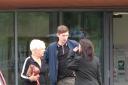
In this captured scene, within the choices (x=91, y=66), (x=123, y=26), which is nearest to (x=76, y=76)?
(x=91, y=66)

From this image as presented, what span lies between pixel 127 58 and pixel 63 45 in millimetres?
5549

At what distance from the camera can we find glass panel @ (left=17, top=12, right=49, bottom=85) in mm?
12367

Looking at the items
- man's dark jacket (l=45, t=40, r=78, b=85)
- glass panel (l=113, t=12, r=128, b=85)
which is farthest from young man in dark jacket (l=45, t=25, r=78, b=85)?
glass panel (l=113, t=12, r=128, b=85)

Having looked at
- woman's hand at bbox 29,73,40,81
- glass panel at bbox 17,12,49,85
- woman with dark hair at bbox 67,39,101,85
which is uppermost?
glass panel at bbox 17,12,49,85

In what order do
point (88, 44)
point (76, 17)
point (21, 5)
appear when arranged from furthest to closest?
point (76, 17), point (21, 5), point (88, 44)

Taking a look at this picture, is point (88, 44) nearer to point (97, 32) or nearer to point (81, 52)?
point (81, 52)

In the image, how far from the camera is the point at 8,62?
12.4 meters

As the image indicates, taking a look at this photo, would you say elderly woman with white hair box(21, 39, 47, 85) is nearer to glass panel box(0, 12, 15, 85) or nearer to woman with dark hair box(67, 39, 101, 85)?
woman with dark hair box(67, 39, 101, 85)

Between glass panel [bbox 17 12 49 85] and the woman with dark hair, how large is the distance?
5088 mm

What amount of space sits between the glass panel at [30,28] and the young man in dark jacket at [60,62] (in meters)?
4.90

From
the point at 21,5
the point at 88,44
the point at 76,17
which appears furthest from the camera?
the point at 76,17

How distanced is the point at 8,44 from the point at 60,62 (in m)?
5.19

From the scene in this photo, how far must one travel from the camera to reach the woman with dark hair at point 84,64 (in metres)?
7.29

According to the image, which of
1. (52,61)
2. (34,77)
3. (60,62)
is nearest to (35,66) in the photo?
(34,77)
